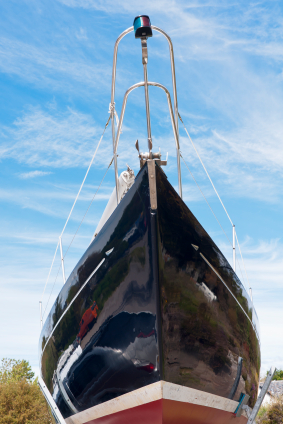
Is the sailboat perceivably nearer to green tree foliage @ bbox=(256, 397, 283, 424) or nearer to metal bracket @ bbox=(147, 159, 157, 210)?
metal bracket @ bbox=(147, 159, 157, 210)

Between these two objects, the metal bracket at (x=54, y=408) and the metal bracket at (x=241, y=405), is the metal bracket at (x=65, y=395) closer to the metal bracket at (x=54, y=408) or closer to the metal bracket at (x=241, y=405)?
the metal bracket at (x=54, y=408)

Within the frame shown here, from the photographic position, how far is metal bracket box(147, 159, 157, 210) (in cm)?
402

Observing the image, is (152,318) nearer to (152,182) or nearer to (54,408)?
(152,182)

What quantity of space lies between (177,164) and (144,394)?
8.44 ft

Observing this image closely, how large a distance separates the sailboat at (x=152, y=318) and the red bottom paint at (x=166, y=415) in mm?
14

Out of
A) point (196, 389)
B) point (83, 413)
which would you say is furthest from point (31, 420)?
point (196, 389)

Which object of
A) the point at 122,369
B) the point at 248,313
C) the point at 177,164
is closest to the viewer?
the point at 122,369

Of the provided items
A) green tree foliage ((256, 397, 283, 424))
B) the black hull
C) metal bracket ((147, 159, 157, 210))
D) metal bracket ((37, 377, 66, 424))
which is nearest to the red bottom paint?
the black hull

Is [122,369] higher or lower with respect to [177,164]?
lower

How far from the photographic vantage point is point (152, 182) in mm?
4047

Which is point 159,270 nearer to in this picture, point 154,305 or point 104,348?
point 154,305

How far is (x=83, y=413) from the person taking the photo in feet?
15.4

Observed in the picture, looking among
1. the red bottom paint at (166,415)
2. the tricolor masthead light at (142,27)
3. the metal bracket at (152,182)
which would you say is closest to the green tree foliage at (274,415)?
the red bottom paint at (166,415)

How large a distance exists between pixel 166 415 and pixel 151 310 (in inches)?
44.5
